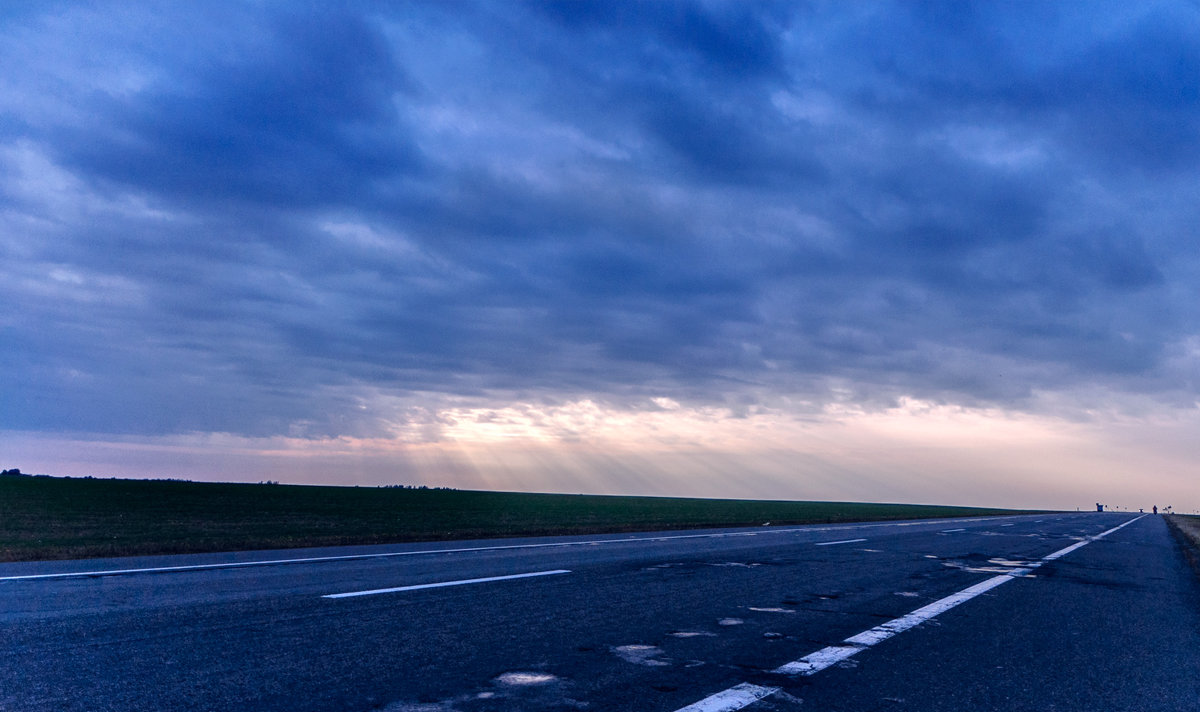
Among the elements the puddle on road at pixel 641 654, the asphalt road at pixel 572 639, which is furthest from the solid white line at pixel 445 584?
the puddle on road at pixel 641 654

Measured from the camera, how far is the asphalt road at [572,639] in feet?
16.1

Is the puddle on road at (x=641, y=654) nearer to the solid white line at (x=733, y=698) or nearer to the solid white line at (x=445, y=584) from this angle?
the solid white line at (x=733, y=698)

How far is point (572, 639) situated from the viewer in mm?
6621

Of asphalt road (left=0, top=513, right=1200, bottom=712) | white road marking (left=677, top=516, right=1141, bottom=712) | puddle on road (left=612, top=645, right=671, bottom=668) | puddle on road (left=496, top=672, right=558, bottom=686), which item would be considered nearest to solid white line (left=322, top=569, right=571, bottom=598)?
asphalt road (left=0, top=513, right=1200, bottom=712)

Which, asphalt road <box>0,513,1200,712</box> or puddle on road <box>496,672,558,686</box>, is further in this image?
puddle on road <box>496,672,558,686</box>

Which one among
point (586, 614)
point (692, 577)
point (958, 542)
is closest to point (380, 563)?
point (692, 577)

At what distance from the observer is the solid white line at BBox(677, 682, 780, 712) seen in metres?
4.66

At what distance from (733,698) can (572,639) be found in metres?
2.06

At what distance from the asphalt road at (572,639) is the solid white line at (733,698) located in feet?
0.08

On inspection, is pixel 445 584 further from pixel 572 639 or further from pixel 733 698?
pixel 733 698

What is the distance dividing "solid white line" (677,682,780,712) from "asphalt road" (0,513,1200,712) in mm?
24

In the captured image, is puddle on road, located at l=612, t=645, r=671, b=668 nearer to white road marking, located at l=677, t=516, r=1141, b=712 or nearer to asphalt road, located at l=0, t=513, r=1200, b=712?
asphalt road, located at l=0, t=513, r=1200, b=712

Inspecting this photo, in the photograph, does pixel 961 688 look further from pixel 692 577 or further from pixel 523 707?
pixel 692 577

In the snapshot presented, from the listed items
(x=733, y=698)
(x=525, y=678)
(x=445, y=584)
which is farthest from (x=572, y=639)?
(x=445, y=584)
